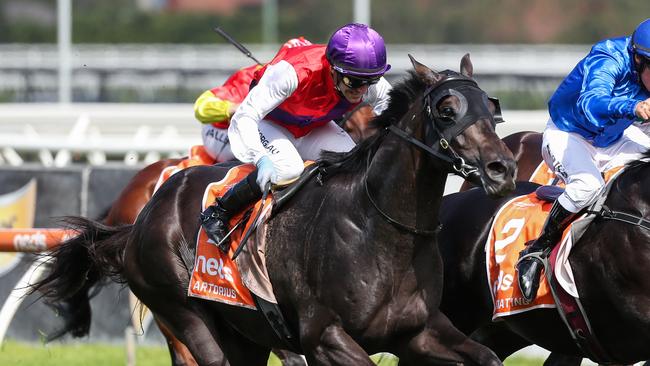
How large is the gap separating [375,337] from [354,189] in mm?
662

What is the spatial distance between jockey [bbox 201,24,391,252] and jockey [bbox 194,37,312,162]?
1815mm

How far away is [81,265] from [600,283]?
2.94m

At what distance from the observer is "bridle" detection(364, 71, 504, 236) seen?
16.0ft

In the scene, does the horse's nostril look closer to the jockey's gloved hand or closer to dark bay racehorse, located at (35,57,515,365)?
dark bay racehorse, located at (35,57,515,365)

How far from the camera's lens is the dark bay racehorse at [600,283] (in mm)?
5465

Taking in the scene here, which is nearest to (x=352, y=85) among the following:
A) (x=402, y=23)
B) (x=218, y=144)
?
(x=218, y=144)

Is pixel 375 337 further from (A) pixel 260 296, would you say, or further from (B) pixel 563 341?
(B) pixel 563 341

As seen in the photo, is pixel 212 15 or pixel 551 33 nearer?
pixel 551 33

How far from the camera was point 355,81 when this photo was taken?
545 centimetres

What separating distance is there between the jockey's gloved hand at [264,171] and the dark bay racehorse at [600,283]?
130 centimetres

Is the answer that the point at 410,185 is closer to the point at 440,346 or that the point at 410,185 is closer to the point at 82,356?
the point at 440,346

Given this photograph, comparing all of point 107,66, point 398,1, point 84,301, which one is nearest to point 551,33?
point 398,1

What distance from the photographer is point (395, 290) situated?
17.0 ft

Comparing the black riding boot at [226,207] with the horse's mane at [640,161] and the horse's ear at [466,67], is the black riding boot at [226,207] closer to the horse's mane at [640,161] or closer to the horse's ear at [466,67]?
the horse's ear at [466,67]
